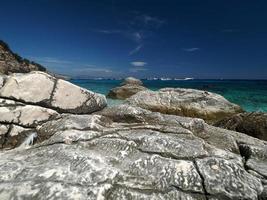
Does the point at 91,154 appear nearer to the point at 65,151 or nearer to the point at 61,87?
the point at 65,151

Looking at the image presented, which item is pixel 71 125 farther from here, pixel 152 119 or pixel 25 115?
pixel 152 119

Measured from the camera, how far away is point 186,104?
15578 mm

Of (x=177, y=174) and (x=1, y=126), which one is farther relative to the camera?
(x=1, y=126)

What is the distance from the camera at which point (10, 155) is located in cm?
493

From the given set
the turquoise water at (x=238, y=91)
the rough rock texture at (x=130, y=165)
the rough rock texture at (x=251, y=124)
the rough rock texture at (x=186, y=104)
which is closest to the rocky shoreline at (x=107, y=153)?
the rough rock texture at (x=130, y=165)

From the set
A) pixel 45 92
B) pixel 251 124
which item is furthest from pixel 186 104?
pixel 45 92

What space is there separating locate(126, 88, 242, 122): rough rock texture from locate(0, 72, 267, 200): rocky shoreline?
844cm

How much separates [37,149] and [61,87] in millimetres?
2199

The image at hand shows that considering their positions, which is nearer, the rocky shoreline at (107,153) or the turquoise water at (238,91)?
the rocky shoreline at (107,153)

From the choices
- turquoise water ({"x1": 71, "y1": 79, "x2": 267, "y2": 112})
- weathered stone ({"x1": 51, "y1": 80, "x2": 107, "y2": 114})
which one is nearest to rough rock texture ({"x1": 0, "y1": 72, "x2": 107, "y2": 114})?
weathered stone ({"x1": 51, "y1": 80, "x2": 107, "y2": 114})

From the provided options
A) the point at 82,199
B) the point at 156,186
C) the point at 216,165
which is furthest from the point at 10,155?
the point at 216,165

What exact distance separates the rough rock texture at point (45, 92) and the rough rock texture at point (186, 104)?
8.38m

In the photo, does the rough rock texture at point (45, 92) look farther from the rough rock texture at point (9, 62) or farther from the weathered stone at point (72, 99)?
Result: the rough rock texture at point (9, 62)

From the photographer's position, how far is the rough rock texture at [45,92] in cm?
641
